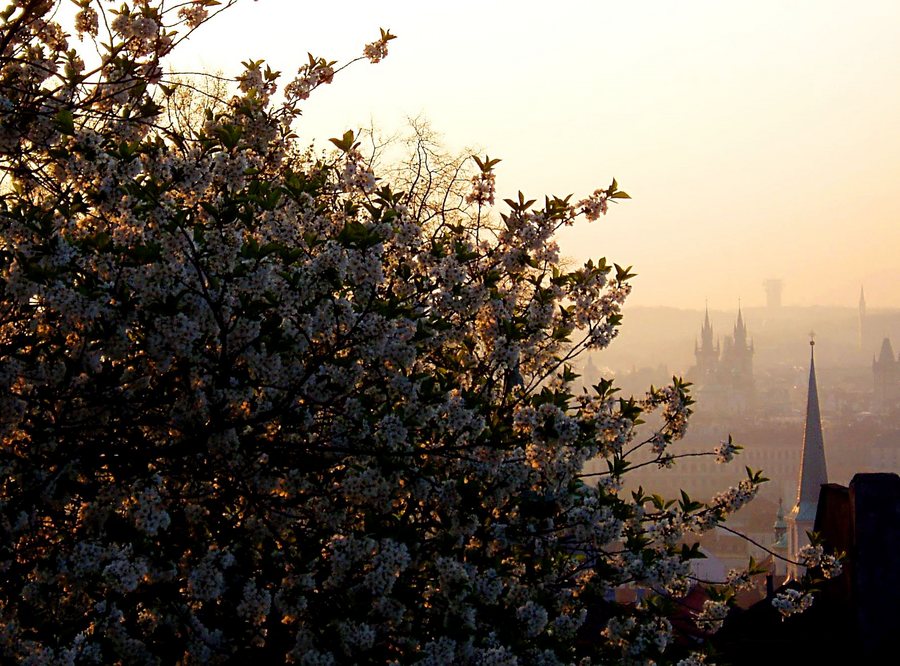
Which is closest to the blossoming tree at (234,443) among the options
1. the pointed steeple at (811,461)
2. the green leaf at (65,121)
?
the green leaf at (65,121)

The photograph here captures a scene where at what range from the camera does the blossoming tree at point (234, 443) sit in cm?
707

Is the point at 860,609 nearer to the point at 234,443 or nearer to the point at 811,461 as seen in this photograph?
the point at 234,443

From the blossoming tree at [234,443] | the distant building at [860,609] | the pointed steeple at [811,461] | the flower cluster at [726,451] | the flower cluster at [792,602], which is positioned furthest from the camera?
the pointed steeple at [811,461]

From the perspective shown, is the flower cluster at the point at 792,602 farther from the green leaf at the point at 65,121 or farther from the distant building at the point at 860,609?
the green leaf at the point at 65,121

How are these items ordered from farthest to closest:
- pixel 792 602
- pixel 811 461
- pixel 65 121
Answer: pixel 811 461 → pixel 792 602 → pixel 65 121

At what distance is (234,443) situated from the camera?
23.5 ft

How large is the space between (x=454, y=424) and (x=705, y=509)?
9.06 ft

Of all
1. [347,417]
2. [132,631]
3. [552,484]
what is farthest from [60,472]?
[552,484]

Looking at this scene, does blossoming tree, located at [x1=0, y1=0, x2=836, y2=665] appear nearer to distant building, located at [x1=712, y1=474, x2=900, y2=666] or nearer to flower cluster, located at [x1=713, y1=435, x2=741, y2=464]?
flower cluster, located at [x1=713, y1=435, x2=741, y2=464]

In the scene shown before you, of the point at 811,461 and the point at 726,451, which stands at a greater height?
the point at 726,451

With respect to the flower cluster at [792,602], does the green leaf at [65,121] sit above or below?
above

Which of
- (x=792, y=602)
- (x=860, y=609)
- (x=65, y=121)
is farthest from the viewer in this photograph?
(x=860, y=609)

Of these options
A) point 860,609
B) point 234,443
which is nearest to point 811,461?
point 860,609

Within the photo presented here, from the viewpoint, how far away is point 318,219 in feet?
31.8
